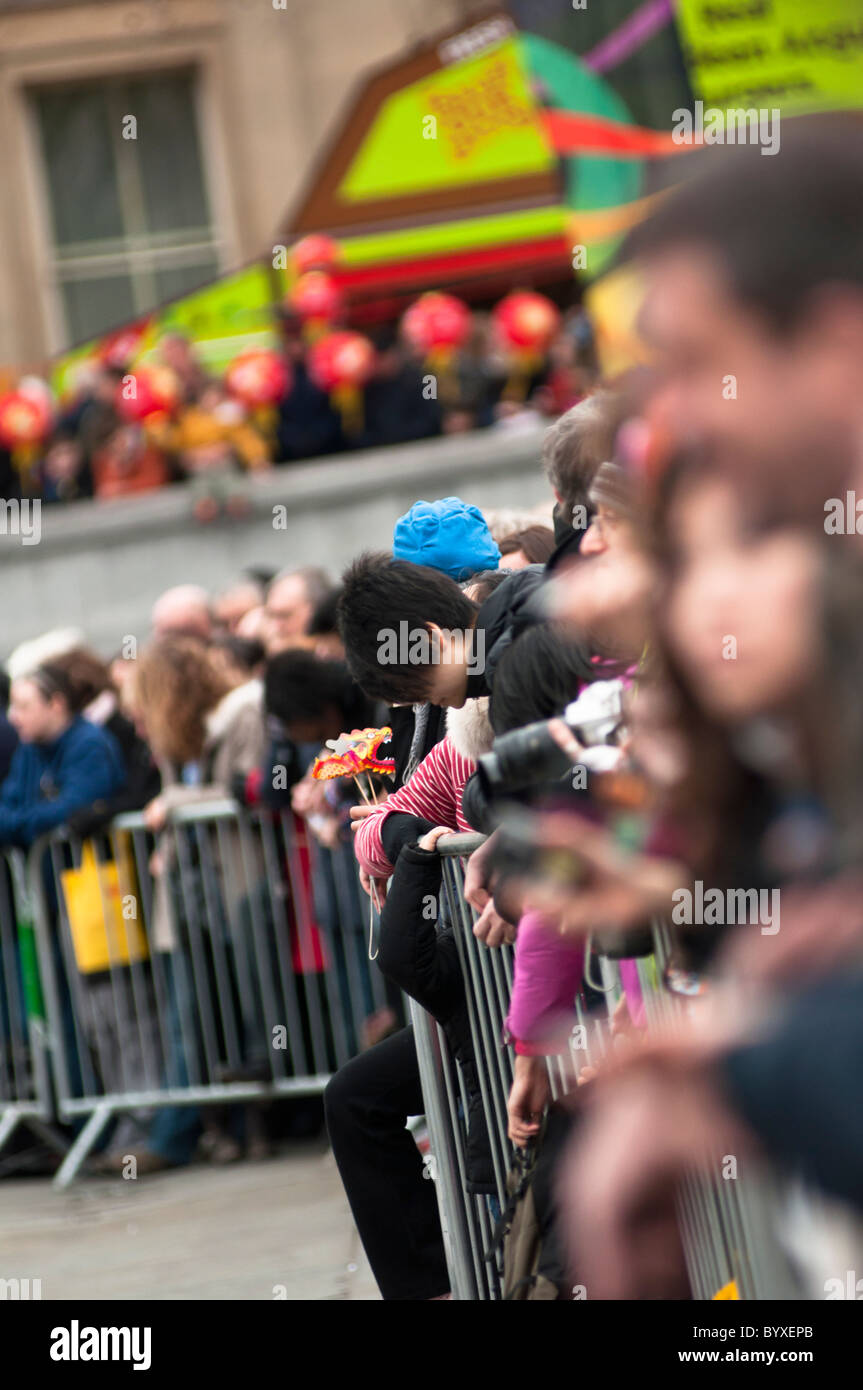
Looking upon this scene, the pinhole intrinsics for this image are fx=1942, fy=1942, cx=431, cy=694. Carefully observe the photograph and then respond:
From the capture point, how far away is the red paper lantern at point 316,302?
14.2 metres

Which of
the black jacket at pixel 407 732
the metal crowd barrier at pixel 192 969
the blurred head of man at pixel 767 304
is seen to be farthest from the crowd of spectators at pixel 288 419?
the blurred head of man at pixel 767 304

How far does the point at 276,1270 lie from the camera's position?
565 cm

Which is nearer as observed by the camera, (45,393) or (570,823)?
(570,823)

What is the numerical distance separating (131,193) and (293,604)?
16.6 m

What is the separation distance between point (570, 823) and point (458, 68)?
15.3m

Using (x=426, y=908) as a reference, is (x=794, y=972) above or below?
above

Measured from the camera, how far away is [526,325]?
1336cm

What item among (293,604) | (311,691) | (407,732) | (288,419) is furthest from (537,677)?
(288,419)

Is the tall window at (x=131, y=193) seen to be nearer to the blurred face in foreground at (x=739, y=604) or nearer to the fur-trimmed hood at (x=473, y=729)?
the fur-trimmed hood at (x=473, y=729)

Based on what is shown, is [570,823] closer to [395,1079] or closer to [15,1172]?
[395,1079]

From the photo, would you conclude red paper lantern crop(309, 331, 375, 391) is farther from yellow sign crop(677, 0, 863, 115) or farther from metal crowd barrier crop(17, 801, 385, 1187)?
metal crowd barrier crop(17, 801, 385, 1187)

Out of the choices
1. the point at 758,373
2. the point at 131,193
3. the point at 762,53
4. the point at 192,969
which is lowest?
the point at 192,969

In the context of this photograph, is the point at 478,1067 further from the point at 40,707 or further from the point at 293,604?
the point at 40,707
